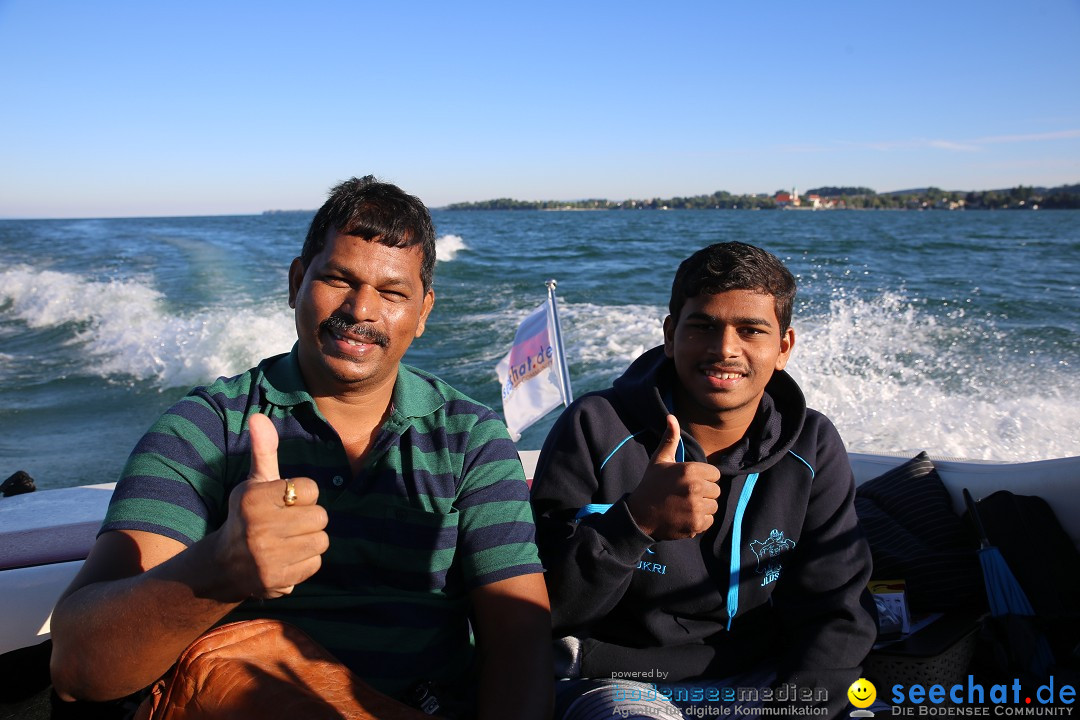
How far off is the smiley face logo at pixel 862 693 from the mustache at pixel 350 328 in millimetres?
1411

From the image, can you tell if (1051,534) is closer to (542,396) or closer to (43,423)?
(542,396)

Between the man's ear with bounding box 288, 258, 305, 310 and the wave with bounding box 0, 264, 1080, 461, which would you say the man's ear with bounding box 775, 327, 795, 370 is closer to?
the man's ear with bounding box 288, 258, 305, 310

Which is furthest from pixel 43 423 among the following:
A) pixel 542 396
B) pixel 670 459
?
pixel 670 459

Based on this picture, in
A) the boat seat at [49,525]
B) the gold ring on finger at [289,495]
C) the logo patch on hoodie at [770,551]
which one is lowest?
the boat seat at [49,525]

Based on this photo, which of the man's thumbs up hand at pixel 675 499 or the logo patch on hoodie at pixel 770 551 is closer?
the man's thumbs up hand at pixel 675 499

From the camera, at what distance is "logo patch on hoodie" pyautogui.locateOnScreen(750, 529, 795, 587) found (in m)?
1.99

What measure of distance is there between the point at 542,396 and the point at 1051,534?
274 centimetres

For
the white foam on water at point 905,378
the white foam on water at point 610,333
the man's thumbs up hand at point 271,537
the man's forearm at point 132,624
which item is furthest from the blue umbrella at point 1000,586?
the white foam on water at point 610,333

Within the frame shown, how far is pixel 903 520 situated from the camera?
8.66 ft

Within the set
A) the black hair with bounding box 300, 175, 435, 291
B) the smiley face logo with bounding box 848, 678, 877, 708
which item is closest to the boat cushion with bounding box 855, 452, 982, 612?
the smiley face logo with bounding box 848, 678, 877, 708

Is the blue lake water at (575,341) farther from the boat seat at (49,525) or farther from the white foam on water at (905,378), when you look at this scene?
the boat seat at (49,525)

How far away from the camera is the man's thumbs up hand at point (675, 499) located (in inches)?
66.2

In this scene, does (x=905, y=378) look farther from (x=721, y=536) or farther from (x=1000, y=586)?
(x=721, y=536)

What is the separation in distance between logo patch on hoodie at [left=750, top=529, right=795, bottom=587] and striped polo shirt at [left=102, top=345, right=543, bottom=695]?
0.62 meters
